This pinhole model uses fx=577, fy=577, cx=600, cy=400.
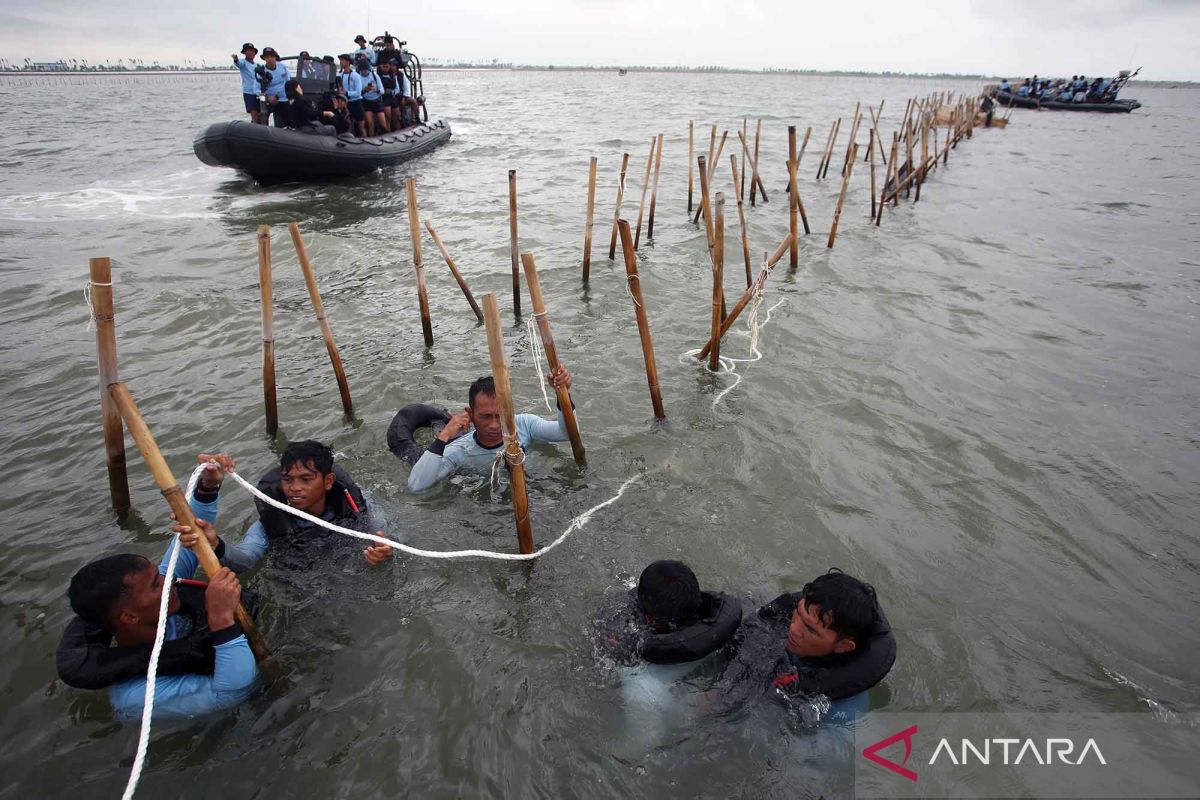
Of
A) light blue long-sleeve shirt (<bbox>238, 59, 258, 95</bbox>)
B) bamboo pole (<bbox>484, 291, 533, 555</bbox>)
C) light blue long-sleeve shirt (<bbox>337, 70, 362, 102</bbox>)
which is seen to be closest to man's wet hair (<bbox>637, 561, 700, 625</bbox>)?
bamboo pole (<bbox>484, 291, 533, 555</bbox>)

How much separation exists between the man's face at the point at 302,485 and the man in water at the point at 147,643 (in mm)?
854

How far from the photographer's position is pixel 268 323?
17.4ft

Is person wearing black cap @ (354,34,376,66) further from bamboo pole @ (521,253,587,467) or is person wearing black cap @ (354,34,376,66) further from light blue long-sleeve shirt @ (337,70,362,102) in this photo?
bamboo pole @ (521,253,587,467)

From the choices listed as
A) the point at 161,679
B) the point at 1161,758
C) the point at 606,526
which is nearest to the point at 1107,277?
the point at 1161,758

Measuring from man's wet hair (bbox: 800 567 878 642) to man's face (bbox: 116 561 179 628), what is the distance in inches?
134

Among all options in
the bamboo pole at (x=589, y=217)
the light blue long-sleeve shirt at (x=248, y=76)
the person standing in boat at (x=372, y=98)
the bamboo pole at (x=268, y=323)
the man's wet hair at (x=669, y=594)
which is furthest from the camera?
the person standing in boat at (x=372, y=98)

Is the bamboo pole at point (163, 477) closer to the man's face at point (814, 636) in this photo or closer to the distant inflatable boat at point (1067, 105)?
the man's face at point (814, 636)

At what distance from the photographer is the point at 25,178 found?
17.9 metres

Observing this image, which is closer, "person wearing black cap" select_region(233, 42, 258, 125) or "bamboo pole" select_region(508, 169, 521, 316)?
"bamboo pole" select_region(508, 169, 521, 316)

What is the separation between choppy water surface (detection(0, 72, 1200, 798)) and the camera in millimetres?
3297

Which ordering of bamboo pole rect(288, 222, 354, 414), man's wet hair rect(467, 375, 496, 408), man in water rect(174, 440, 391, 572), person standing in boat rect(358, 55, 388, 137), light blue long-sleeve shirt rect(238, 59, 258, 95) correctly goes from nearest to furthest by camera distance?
man in water rect(174, 440, 391, 572), man's wet hair rect(467, 375, 496, 408), bamboo pole rect(288, 222, 354, 414), light blue long-sleeve shirt rect(238, 59, 258, 95), person standing in boat rect(358, 55, 388, 137)

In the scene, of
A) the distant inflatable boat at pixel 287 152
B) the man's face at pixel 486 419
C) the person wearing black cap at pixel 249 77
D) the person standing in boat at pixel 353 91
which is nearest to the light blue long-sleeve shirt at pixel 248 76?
the person wearing black cap at pixel 249 77

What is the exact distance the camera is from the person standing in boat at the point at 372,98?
1822 centimetres

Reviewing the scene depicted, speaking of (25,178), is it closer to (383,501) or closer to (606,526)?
(383,501)
